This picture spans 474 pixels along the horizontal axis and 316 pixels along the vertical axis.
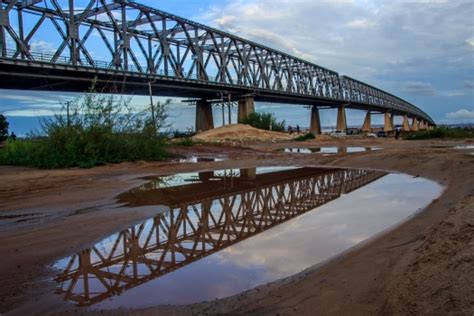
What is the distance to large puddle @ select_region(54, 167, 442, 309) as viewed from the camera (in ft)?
16.1

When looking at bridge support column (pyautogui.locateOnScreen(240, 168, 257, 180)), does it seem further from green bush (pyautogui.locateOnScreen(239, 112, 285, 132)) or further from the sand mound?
green bush (pyautogui.locateOnScreen(239, 112, 285, 132))

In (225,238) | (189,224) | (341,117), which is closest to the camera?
(225,238)

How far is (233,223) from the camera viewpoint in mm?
7891

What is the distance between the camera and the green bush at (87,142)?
19.3 meters

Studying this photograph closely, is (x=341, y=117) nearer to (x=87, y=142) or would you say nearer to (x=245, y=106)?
(x=245, y=106)

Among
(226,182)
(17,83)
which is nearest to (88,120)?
(226,182)

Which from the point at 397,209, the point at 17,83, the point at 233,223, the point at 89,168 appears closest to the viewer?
the point at 233,223

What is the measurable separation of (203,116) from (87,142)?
60204mm

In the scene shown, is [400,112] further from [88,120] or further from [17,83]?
[88,120]

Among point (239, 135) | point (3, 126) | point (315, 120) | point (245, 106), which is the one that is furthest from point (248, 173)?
point (315, 120)

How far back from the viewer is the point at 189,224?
25.9 ft

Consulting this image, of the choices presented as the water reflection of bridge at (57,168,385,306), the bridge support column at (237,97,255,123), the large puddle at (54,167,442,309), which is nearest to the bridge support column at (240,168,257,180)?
the water reflection of bridge at (57,168,385,306)

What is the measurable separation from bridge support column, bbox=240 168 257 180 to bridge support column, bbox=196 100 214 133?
61.7 meters

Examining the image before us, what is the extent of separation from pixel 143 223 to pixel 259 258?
297cm
